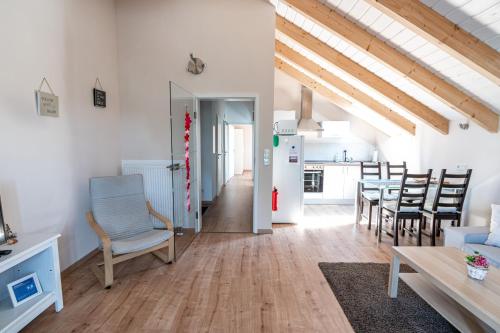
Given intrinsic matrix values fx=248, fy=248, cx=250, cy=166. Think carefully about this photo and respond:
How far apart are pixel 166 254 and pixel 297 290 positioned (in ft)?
5.10

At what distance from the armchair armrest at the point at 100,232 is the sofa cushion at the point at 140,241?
Result: 0.21 ft

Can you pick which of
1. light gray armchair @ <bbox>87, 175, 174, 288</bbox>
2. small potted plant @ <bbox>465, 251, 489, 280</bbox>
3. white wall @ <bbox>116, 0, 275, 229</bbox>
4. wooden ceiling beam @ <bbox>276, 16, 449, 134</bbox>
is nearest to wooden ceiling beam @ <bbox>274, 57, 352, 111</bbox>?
wooden ceiling beam @ <bbox>276, 16, 449, 134</bbox>

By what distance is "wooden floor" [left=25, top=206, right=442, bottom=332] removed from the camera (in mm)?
1843

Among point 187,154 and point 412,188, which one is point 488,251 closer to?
point 412,188

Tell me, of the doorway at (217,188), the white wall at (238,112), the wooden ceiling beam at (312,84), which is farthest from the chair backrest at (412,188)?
the white wall at (238,112)

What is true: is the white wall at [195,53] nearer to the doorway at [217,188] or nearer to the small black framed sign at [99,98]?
the doorway at [217,188]

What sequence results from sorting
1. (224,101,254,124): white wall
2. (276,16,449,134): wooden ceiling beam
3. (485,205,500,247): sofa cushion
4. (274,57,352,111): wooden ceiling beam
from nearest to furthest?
(485,205,500,247): sofa cushion, (276,16,449,134): wooden ceiling beam, (274,57,352,111): wooden ceiling beam, (224,101,254,124): white wall

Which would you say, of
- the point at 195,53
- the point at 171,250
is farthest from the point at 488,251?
the point at 195,53

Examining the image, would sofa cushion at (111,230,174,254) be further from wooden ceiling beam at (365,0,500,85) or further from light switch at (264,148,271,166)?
wooden ceiling beam at (365,0,500,85)

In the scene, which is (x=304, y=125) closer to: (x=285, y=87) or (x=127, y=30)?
(x=285, y=87)

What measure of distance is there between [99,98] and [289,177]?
2.89m

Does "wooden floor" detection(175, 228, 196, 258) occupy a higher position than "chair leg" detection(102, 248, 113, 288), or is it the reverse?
"chair leg" detection(102, 248, 113, 288)

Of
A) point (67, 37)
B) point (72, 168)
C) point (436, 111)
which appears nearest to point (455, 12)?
point (436, 111)

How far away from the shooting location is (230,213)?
4637 mm
